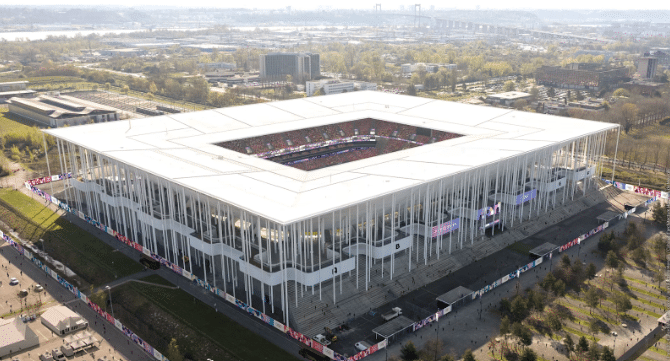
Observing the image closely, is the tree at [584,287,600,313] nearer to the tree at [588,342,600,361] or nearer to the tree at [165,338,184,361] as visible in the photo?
the tree at [588,342,600,361]

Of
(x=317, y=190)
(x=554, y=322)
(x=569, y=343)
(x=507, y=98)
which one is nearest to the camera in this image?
(x=569, y=343)

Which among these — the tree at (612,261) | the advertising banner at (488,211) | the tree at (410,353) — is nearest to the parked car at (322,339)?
the tree at (410,353)

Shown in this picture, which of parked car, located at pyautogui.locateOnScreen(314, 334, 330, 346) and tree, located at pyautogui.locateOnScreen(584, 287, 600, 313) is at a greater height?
tree, located at pyautogui.locateOnScreen(584, 287, 600, 313)

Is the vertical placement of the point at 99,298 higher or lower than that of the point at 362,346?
higher

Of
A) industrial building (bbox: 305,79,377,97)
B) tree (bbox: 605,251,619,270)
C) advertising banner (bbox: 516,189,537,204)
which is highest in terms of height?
industrial building (bbox: 305,79,377,97)

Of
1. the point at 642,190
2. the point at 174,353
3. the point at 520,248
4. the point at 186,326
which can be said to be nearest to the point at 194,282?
the point at 186,326

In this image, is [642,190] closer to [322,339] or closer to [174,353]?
[322,339]

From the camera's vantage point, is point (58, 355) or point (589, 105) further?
point (589, 105)

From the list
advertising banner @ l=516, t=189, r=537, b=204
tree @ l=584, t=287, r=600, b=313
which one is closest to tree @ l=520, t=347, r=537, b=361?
tree @ l=584, t=287, r=600, b=313

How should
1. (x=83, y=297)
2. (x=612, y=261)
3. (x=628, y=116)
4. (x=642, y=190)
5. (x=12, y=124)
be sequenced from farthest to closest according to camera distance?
(x=12, y=124)
(x=628, y=116)
(x=642, y=190)
(x=612, y=261)
(x=83, y=297)
